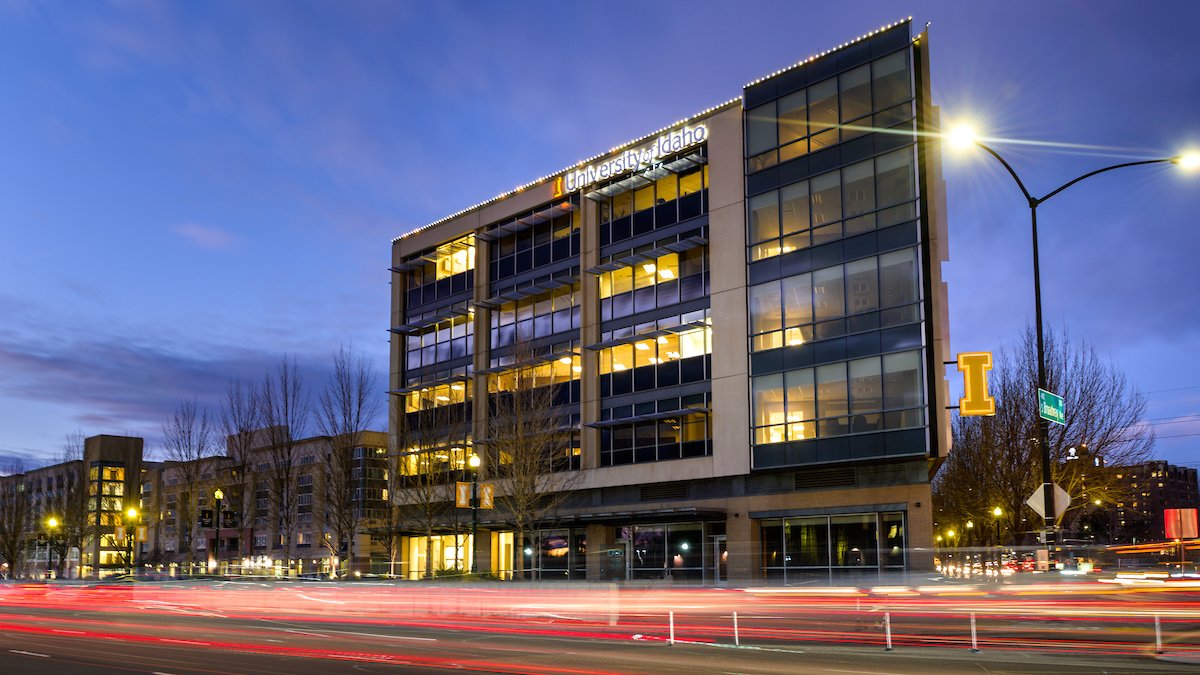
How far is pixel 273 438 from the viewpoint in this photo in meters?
64.5

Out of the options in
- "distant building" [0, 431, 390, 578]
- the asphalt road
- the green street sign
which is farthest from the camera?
"distant building" [0, 431, 390, 578]

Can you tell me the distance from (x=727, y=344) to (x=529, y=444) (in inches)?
410

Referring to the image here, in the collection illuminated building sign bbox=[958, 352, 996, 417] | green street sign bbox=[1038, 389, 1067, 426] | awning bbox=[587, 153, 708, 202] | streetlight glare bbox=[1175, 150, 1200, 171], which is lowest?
green street sign bbox=[1038, 389, 1067, 426]

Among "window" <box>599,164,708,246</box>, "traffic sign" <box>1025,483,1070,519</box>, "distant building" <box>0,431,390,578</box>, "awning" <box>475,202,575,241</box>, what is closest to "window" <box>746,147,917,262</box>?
"window" <box>599,164,708,246</box>

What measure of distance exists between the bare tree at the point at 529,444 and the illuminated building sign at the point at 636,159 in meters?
9.28

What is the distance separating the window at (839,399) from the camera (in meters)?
40.4

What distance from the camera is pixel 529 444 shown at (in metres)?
48.6

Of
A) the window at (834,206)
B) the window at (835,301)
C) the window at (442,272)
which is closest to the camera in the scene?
the window at (835,301)

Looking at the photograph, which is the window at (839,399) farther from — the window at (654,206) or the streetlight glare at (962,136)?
the streetlight glare at (962,136)

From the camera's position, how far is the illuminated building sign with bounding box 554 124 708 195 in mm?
49031

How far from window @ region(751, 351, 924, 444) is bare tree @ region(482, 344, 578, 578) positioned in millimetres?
10646

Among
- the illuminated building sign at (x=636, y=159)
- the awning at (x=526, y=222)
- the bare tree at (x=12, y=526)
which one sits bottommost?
the bare tree at (x=12, y=526)

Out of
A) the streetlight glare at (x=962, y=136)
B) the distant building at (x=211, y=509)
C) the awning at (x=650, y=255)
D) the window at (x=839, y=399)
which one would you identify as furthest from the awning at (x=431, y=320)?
the streetlight glare at (x=962, y=136)

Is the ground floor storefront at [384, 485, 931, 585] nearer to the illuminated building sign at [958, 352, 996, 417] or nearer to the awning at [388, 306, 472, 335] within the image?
the illuminated building sign at [958, 352, 996, 417]
